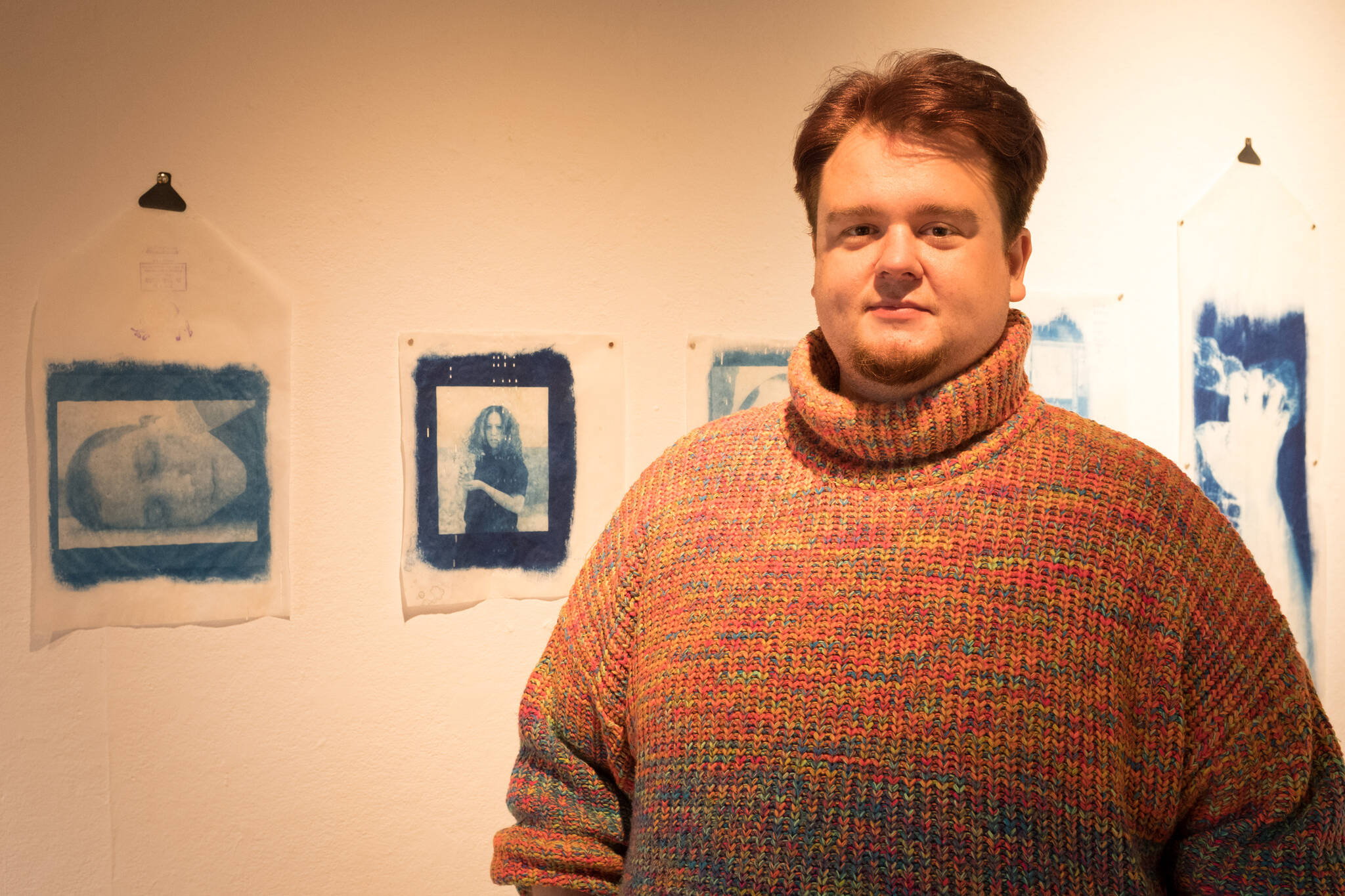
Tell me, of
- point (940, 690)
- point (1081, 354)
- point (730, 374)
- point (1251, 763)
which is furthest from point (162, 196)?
point (1081, 354)

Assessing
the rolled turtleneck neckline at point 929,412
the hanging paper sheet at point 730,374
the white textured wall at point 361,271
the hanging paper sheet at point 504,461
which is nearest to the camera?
the rolled turtleneck neckline at point 929,412

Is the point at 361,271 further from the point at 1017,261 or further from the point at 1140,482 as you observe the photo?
the point at 1140,482

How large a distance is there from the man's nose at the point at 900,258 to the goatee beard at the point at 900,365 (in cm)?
7

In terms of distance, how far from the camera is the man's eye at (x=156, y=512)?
1.43m

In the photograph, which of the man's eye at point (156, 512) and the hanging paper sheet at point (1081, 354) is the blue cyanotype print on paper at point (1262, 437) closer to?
the hanging paper sheet at point (1081, 354)

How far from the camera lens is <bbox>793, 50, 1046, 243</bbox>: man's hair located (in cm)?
94

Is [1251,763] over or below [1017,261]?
below

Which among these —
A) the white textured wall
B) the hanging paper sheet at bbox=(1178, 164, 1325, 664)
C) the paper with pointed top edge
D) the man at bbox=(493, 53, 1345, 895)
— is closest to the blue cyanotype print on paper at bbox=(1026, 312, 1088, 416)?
the hanging paper sheet at bbox=(1178, 164, 1325, 664)

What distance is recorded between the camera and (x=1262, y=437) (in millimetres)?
2012

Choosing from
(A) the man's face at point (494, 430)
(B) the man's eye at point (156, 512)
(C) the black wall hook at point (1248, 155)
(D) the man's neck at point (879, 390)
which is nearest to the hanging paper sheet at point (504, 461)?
(A) the man's face at point (494, 430)

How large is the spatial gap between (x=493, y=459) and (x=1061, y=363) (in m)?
1.13

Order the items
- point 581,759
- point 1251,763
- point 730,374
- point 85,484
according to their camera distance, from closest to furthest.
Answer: point 1251,763, point 581,759, point 85,484, point 730,374

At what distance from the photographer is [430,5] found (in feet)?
5.02

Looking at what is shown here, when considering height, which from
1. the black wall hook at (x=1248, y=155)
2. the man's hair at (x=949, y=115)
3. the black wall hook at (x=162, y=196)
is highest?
the black wall hook at (x=1248, y=155)
